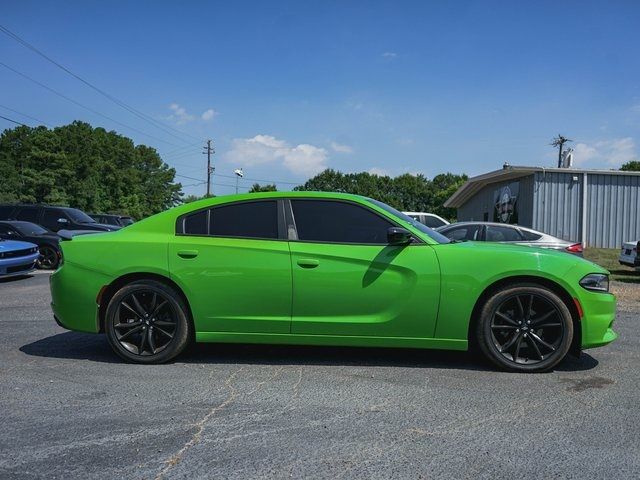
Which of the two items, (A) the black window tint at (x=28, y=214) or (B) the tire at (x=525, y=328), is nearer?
(B) the tire at (x=525, y=328)

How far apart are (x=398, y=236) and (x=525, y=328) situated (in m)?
1.34

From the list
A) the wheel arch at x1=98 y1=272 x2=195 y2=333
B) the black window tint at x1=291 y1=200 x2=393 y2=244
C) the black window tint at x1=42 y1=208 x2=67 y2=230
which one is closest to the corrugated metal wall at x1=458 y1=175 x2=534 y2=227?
the black window tint at x1=42 y1=208 x2=67 y2=230

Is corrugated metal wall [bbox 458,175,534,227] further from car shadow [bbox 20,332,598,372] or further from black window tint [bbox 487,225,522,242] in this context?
car shadow [bbox 20,332,598,372]

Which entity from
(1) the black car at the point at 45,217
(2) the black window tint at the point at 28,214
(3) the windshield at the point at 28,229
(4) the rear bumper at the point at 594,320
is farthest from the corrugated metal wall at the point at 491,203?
(4) the rear bumper at the point at 594,320

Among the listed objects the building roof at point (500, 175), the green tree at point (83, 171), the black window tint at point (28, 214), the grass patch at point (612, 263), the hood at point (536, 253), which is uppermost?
the green tree at point (83, 171)

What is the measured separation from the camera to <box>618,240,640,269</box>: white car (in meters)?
13.4

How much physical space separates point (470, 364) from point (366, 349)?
1077 mm

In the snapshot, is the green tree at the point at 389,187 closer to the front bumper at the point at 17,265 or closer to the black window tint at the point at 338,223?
the front bumper at the point at 17,265

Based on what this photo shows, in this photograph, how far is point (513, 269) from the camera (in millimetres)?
4590

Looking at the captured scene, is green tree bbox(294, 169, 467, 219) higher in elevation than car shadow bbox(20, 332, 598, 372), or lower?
higher

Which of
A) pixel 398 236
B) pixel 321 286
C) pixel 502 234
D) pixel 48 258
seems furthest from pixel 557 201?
pixel 321 286

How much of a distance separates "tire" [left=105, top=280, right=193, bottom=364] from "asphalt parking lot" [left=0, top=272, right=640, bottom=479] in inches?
5.8

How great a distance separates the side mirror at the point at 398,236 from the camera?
4613 millimetres

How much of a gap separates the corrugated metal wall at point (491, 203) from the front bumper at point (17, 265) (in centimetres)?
1841
